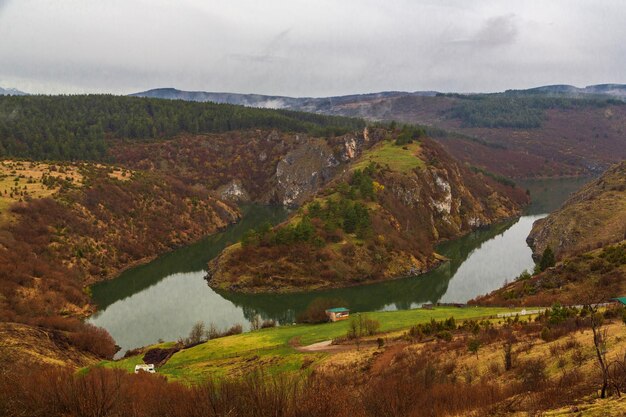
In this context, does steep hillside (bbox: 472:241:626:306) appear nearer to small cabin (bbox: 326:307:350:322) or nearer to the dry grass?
small cabin (bbox: 326:307:350:322)

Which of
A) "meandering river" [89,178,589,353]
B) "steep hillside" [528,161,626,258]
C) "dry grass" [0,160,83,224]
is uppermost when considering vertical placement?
"dry grass" [0,160,83,224]

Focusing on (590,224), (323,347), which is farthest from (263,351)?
(590,224)

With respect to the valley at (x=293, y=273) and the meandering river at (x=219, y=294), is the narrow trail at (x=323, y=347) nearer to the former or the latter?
the valley at (x=293, y=273)

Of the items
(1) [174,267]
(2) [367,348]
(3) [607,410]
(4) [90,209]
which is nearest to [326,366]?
(2) [367,348]

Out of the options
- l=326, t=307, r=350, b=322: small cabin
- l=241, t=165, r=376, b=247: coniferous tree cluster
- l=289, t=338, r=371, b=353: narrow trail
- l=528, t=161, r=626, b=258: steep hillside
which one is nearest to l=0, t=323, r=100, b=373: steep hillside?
l=289, t=338, r=371, b=353: narrow trail

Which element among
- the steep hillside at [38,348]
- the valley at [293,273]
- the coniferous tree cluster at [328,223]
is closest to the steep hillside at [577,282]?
the valley at [293,273]

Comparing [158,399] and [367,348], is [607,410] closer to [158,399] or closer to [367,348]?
[158,399]

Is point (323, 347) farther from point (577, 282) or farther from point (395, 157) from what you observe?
point (395, 157)
